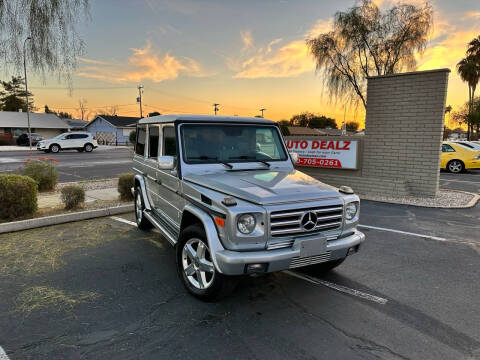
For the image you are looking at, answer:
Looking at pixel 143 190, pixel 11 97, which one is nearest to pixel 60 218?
pixel 143 190

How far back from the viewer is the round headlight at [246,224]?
2980mm

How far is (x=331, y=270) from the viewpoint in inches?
170

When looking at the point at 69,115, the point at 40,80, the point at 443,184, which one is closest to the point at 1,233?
the point at 40,80

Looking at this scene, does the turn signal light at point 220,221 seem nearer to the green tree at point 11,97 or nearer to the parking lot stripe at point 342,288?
the parking lot stripe at point 342,288

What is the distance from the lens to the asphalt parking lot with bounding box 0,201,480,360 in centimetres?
274

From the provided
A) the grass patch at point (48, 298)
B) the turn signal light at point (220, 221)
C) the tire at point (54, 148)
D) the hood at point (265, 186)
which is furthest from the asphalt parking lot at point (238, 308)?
the tire at point (54, 148)

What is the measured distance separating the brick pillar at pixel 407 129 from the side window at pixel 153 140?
7154 millimetres

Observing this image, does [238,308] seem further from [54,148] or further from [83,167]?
[54,148]

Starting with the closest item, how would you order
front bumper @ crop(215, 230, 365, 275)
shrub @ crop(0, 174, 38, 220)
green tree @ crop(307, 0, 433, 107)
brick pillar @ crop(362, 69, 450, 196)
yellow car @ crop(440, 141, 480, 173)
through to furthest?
front bumper @ crop(215, 230, 365, 275) < shrub @ crop(0, 174, 38, 220) < brick pillar @ crop(362, 69, 450, 196) < yellow car @ crop(440, 141, 480, 173) < green tree @ crop(307, 0, 433, 107)

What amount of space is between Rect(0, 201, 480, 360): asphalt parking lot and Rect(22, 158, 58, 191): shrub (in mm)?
5461

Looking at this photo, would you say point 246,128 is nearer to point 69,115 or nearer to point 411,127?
point 411,127

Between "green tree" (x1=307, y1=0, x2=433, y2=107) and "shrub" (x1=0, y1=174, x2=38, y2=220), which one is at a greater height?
"green tree" (x1=307, y1=0, x2=433, y2=107)

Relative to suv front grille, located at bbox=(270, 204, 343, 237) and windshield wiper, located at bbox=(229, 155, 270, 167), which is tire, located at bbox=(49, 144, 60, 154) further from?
suv front grille, located at bbox=(270, 204, 343, 237)

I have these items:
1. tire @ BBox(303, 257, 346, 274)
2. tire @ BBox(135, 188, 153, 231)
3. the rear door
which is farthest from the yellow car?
the rear door
